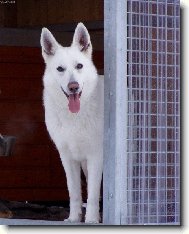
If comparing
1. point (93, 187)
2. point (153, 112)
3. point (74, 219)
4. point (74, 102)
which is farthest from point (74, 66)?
point (74, 219)

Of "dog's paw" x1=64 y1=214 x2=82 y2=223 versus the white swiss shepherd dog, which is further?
"dog's paw" x1=64 y1=214 x2=82 y2=223

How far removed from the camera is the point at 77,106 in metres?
11.5

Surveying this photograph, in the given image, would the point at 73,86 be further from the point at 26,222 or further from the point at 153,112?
the point at 26,222

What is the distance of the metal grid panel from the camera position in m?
11.4

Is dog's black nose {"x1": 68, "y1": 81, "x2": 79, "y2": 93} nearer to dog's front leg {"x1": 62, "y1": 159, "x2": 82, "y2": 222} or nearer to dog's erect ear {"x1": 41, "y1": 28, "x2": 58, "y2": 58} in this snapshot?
dog's erect ear {"x1": 41, "y1": 28, "x2": 58, "y2": 58}

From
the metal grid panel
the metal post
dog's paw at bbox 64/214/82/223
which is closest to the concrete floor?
dog's paw at bbox 64/214/82/223

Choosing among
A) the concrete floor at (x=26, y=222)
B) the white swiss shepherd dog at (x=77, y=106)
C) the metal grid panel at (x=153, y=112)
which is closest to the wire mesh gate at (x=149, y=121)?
the metal grid panel at (x=153, y=112)

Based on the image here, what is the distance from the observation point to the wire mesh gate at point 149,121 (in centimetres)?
1135

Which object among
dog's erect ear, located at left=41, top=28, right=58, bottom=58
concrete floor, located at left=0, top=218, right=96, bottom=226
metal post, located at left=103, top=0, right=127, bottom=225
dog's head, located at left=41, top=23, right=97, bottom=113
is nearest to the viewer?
metal post, located at left=103, top=0, right=127, bottom=225

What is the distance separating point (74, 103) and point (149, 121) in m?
0.68

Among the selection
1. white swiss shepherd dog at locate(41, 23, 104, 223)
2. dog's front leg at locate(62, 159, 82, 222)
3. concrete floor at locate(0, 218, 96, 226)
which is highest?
white swiss shepherd dog at locate(41, 23, 104, 223)

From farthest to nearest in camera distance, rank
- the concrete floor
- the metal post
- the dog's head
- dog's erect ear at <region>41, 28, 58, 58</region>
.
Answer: the concrete floor < dog's erect ear at <region>41, 28, 58, 58</region> < the dog's head < the metal post

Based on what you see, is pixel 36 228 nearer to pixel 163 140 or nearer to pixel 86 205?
pixel 86 205

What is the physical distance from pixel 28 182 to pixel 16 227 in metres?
2.45
